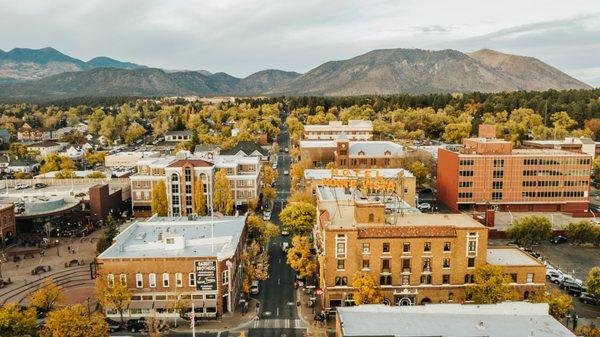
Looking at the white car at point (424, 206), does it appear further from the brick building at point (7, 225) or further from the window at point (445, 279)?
the brick building at point (7, 225)

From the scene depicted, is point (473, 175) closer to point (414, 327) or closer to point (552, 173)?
point (552, 173)

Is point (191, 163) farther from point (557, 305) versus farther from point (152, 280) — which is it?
point (557, 305)

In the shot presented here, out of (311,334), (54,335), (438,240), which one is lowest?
(311,334)

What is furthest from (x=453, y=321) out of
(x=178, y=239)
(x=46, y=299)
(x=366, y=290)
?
(x=46, y=299)

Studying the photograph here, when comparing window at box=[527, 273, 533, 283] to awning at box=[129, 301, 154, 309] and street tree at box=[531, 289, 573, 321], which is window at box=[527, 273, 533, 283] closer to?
street tree at box=[531, 289, 573, 321]

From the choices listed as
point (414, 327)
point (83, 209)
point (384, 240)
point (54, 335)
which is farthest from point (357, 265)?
point (83, 209)

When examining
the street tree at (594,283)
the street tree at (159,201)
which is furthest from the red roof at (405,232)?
the street tree at (159,201)

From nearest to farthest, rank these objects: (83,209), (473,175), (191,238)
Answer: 1. (191,238)
2. (83,209)
3. (473,175)
